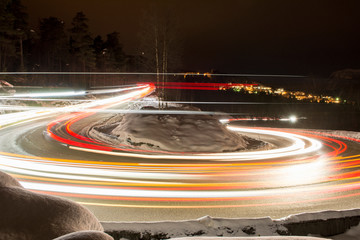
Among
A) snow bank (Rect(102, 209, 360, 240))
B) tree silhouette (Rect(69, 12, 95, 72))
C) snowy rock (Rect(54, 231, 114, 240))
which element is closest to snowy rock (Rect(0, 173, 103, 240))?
snowy rock (Rect(54, 231, 114, 240))

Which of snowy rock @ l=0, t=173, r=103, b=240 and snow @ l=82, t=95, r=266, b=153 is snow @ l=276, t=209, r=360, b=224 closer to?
snowy rock @ l=0, t=173, r=103, b=240

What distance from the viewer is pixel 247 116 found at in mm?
49469

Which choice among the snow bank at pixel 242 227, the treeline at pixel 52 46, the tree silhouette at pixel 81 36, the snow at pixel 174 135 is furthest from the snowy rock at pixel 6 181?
the tree silhouette at pixel 81 36

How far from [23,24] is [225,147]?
42.4 metres

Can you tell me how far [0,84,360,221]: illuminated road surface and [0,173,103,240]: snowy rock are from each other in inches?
159

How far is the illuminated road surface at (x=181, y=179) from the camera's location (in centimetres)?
766

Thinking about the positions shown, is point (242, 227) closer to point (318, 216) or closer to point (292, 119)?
point (318, 216)

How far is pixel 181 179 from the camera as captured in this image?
9992 millimetres

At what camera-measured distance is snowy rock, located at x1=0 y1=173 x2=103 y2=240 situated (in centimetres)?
264

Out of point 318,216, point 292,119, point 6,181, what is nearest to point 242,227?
point 318,216

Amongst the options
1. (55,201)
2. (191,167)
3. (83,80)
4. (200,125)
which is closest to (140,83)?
(83,80)

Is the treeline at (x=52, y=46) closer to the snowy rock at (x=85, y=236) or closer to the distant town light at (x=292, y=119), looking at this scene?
the distant town light at (x=292, y=119)

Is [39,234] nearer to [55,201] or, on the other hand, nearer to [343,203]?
[55,201]

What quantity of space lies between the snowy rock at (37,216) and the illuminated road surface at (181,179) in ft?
13.2
